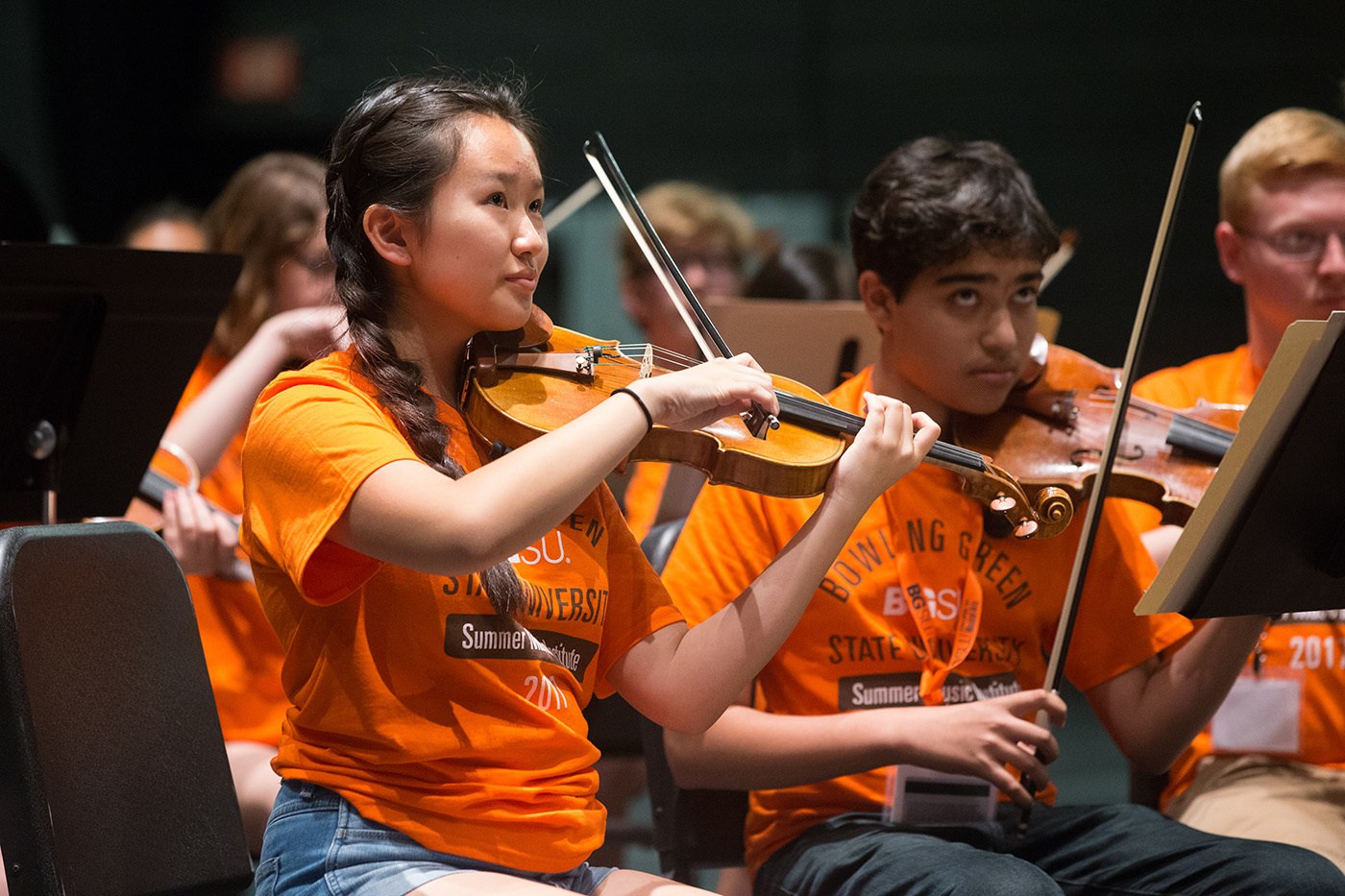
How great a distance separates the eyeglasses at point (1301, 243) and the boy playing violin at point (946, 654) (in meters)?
0.67

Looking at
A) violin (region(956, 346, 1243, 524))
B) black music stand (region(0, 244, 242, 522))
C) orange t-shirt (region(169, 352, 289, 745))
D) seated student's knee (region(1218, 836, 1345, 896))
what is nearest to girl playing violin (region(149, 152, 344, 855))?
orange t-shirt (region(169, 352, 289, 745))

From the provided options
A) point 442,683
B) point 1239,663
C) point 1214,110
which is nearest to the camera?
point 442,683

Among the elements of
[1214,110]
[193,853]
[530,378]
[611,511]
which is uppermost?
[1214,110]

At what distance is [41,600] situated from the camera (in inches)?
51.9

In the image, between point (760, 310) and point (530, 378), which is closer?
point (530, 378)

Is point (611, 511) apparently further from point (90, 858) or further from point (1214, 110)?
point (1214, 110)

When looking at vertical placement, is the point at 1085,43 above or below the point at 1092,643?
above

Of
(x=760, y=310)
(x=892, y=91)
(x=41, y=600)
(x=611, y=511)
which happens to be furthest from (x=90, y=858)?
(x=892, y=91)

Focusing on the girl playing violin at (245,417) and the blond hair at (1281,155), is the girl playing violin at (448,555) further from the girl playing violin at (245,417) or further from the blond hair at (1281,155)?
the blond hair at (1281,155)

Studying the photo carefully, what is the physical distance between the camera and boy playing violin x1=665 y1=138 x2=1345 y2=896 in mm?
1524

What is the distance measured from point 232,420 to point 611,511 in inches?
48.5

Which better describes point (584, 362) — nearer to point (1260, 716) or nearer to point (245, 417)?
point (1260, 716)

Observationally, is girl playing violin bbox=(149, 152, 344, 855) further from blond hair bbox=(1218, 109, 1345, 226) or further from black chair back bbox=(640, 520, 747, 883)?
blond hair bbox=(1218, 109, 1345, 226)

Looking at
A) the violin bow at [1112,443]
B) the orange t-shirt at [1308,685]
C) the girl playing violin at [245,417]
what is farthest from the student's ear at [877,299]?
the girl playing violin at [245,417]
